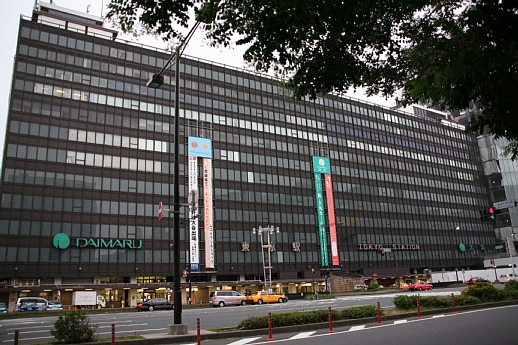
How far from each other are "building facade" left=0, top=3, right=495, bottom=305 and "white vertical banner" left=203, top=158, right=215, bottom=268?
31 centimetres

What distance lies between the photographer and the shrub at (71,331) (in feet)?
45.6

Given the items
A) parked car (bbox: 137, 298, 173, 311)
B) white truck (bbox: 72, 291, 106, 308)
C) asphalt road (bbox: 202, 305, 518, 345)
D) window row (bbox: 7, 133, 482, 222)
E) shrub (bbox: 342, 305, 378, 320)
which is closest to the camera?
asphalt road (bbox: 202, 305, 518, 345)

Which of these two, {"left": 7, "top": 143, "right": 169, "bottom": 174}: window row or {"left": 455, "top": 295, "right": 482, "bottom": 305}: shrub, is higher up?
{"left": 7, "top": 143, "right": 169, "bottom": 174}: window row

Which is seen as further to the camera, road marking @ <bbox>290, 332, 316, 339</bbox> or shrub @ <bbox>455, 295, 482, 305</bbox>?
shrub @ <bbox>455, 295, 482, 305</bbox>

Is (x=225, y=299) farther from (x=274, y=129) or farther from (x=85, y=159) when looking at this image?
(x=274, y=129)

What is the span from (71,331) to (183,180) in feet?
168

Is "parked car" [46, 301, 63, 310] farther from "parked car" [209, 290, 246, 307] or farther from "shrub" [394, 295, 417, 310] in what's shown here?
"shrub" [394, 295, 417, 310]

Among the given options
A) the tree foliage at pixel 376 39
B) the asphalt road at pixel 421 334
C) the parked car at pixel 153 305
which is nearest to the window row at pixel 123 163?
the parked car at pixel 153 305

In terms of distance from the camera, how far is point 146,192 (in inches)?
2427

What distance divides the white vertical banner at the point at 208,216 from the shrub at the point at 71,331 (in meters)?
49.9

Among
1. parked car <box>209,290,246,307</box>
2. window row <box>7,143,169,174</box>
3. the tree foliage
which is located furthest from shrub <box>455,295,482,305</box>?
window row <box>7,143,169,174</box>

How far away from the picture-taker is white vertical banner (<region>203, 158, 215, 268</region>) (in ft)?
210

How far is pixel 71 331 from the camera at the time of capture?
1399 cm

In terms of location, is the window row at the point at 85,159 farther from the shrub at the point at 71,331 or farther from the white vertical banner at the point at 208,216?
the shrub at the point at 71,331
